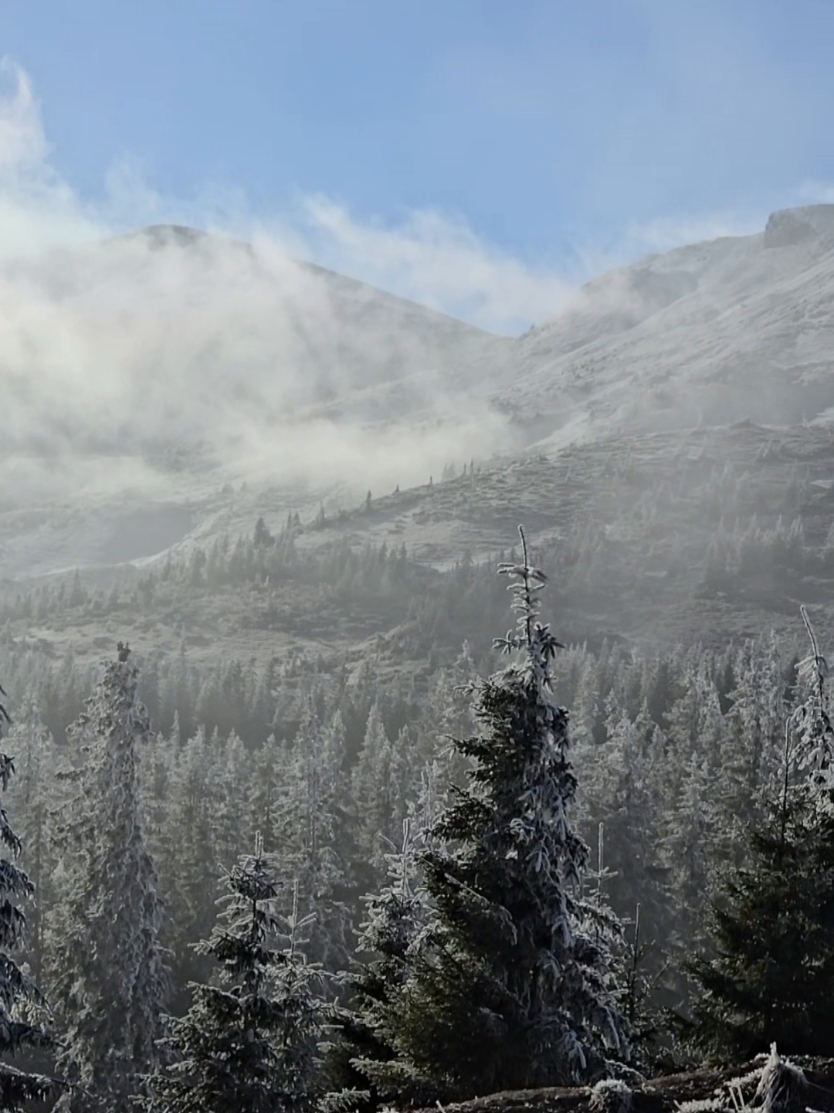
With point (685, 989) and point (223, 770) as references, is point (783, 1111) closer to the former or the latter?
point (685, 989)

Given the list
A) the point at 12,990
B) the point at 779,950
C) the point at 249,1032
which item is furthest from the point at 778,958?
the point at 12,990

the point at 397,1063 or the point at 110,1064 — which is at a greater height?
the point at 397,1063

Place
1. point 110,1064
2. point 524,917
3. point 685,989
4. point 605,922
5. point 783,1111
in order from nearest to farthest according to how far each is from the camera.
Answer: point 783,1111 → point 524,917 → point 605,922 → point 110,1064 → point 685,989

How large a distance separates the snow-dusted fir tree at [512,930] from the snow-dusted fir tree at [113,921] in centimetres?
1911

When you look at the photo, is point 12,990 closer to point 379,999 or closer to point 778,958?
point 379,999

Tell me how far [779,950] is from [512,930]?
4299 millimetres

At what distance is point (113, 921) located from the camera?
3136 cm

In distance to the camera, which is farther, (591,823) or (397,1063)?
(591,823)

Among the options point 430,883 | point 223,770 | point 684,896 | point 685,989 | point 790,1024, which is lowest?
point 685,989

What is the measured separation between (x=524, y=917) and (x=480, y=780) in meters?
1.96

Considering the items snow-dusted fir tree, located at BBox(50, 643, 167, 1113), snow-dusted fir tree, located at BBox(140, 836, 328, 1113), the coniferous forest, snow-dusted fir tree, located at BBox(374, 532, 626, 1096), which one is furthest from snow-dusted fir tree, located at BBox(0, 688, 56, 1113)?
snow-dusted fir tree, located at BBox(50, 643, 167, 1113)

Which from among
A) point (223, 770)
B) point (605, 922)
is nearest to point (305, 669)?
point (223, 770)

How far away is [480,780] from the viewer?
14.6 meters

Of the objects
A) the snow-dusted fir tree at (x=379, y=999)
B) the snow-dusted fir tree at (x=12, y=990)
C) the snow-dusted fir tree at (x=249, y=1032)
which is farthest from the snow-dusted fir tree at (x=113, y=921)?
the snow-dusted fir tree at (x=249, y=1032)
